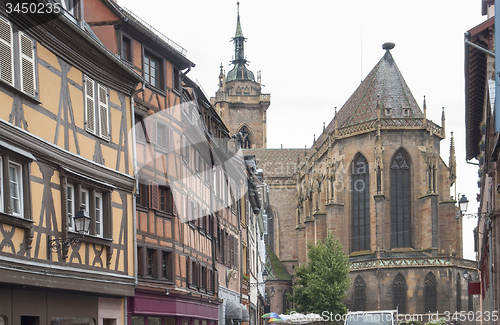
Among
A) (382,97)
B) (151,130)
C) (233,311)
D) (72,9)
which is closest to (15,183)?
(72,9)

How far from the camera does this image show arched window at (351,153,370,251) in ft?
182

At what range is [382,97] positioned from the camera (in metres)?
57.9

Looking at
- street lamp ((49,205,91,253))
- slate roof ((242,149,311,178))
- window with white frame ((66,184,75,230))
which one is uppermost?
slate roof ((242,149,311,178))

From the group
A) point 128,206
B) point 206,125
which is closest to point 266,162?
point 206,125

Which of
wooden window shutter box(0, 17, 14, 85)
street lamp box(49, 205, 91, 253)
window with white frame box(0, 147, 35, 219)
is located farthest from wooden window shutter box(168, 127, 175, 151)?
wooden window shutter box(0, 17, 14, 85)

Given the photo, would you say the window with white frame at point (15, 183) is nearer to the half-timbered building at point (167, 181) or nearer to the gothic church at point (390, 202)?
the half-timbered building at point (167, 181)

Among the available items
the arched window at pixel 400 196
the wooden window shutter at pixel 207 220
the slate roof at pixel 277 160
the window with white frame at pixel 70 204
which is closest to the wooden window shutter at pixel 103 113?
the window with white frame at pixel 70 204

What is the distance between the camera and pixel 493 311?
72.4 ft

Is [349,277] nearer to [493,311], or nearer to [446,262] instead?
[446,262]

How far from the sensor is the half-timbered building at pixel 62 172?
37.0ft

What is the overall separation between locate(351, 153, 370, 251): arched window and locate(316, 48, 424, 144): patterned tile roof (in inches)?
137

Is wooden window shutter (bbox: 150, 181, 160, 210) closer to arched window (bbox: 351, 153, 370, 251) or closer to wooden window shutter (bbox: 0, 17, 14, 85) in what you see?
wooden window shutter (bbox: 0, 17, 14, 85)

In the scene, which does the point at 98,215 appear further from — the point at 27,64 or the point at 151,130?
the point at 151,130

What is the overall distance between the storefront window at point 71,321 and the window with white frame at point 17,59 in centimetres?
391
